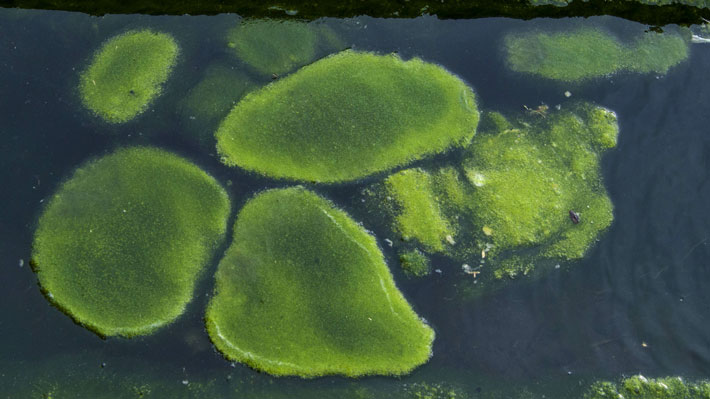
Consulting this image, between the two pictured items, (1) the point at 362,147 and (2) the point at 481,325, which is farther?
(1) the point at 362,147

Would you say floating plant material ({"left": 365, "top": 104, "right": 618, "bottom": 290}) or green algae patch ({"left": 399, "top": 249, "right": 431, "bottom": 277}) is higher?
floating plant material ({"left": 365, "top": 104, "right": 618, "bottom": 290})

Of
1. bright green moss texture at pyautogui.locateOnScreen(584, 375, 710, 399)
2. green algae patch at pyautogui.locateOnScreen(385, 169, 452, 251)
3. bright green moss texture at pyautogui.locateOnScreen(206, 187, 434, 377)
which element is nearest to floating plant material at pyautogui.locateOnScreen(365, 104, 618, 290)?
green algae patch at pyautogui.locateOnScreen(385, 169, 452, 251)

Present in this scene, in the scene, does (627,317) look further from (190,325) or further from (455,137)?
(190,325)

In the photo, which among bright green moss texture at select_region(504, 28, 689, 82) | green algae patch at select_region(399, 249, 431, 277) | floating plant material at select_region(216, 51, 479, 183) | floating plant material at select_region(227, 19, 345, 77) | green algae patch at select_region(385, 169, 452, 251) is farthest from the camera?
bright green moss texture at select_region(504, 28, 689, 82)

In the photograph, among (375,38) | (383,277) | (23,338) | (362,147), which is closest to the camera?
(23,338)

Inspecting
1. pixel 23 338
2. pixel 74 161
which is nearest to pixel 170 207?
pixel 74 161

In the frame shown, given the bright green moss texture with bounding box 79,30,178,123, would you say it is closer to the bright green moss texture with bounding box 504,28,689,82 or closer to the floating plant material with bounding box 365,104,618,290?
the floating plant material with bounding box 365,104,618,290

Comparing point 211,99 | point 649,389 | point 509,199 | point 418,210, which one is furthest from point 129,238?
point 649,389
